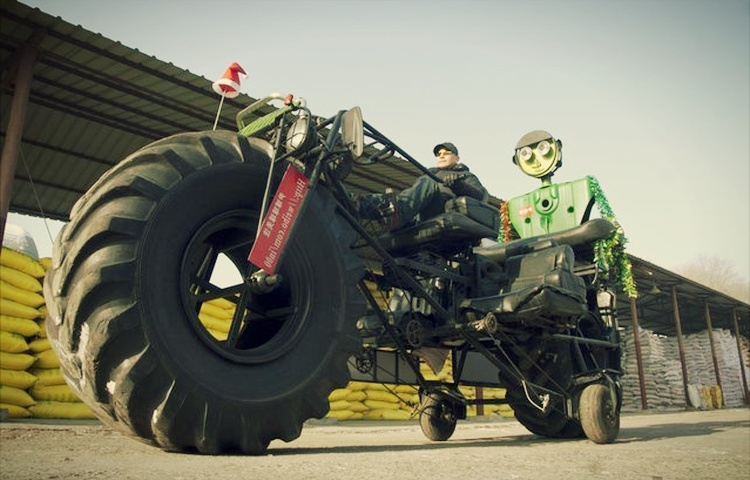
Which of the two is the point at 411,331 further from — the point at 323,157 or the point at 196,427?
the point at 196,427

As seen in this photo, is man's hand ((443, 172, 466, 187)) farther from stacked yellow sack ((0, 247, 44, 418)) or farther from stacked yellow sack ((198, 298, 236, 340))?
stacked yellow sack ((0, 247, 44, 418))

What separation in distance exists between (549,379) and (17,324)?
6.26m

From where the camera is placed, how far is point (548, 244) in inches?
191

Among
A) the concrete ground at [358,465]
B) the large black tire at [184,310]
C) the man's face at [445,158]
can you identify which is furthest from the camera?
the man's face at [445,158]

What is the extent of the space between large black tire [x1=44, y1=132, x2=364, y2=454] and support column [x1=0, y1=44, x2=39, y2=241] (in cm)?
605

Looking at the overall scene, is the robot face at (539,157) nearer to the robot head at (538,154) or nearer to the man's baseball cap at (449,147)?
the robot head at (538,154)

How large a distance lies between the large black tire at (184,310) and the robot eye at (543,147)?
4142 millimetres

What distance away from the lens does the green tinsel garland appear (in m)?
5.50

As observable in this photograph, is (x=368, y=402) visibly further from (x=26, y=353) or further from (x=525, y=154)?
(x=525, y=154)

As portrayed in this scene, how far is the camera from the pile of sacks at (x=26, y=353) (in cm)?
638

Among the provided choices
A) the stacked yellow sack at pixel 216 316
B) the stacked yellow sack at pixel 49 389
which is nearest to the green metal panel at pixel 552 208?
the stacked yellow sack at pixel 216 316

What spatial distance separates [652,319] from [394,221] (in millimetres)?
29455

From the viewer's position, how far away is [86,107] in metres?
8.86

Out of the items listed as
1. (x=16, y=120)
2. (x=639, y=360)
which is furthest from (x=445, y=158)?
(x=639, y=360)
